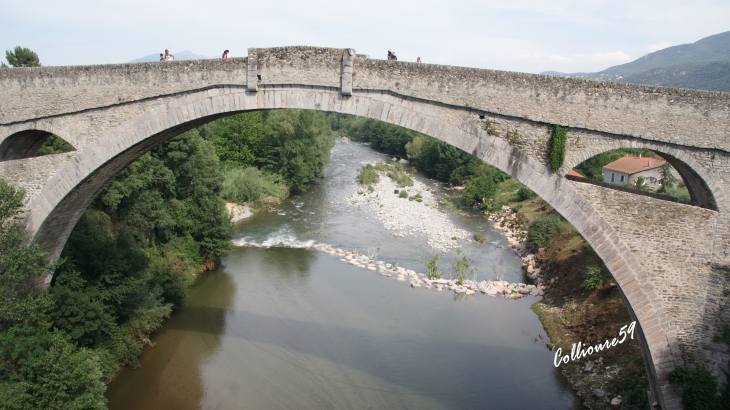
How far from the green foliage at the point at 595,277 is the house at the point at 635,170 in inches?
510

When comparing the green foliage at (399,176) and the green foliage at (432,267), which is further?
the green foliage at (399,176)

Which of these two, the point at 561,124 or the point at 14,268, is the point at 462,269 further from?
the point at 14,268

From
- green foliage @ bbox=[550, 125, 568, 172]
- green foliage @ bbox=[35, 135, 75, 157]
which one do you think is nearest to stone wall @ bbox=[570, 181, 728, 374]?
green foliage @ bbox=[550, 125, 568, 172]

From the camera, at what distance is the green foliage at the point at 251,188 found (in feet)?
78.1

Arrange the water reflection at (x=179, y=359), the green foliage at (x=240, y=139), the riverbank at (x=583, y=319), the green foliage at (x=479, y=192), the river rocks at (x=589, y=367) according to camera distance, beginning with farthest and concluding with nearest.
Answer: the green foliage at (x=240, y=139)
the green foliage at (x=479, y=192)
the river rocks at (x=589, y=367)
the water reflection at (x=179, y=359)
the riverbank at (x=583, y=319)

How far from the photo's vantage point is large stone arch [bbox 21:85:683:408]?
24.1 ft

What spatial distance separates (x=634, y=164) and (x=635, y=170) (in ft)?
3.13

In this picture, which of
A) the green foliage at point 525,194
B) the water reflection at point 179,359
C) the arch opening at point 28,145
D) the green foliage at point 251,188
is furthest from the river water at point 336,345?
the green foliage at point 525,194

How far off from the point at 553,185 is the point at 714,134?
2220mm

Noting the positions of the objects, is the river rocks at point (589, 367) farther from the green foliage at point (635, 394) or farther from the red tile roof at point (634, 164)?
the red tile roof at point (634, 164)

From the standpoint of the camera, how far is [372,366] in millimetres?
11297

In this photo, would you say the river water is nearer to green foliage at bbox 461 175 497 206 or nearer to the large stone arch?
the large stone arch

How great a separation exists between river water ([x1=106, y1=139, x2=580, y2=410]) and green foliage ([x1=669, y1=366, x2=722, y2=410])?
3.30 meters

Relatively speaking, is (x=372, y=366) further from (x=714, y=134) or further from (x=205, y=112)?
(x=714, y=134)
